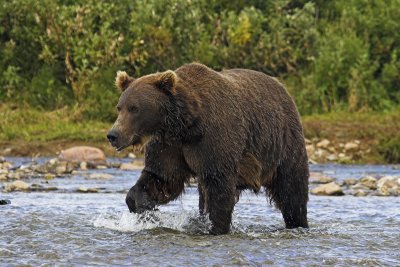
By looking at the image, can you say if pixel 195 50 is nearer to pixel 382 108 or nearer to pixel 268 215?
pixel 382 108

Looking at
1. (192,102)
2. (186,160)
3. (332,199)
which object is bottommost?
(332,199)

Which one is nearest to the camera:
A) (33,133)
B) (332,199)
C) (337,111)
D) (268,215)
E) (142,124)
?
(142,124)

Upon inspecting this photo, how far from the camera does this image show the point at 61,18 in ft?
68.7

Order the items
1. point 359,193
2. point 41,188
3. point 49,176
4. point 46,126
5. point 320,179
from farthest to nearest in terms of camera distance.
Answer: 1. point 46,126
2. point 320,179
3. point 49,176
4. point 359,193
5. point 41,188

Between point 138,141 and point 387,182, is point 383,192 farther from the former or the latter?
point 138,141

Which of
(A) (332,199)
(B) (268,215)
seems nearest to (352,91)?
(A) (332,199)

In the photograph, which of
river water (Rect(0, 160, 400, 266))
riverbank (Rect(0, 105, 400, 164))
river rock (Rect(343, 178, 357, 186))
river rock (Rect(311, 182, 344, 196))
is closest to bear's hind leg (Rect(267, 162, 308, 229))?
river water (Rect(0, 160, 400, 266))

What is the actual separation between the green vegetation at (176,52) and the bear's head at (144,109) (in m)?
12.3

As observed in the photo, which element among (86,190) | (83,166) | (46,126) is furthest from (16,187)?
(46,126)

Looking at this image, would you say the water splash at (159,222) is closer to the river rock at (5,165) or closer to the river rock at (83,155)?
the river rock at (5,165)

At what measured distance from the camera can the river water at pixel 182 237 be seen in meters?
6.74

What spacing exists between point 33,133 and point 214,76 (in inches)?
A: 447

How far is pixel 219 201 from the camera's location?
7.57m

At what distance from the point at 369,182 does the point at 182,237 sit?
6890mm
